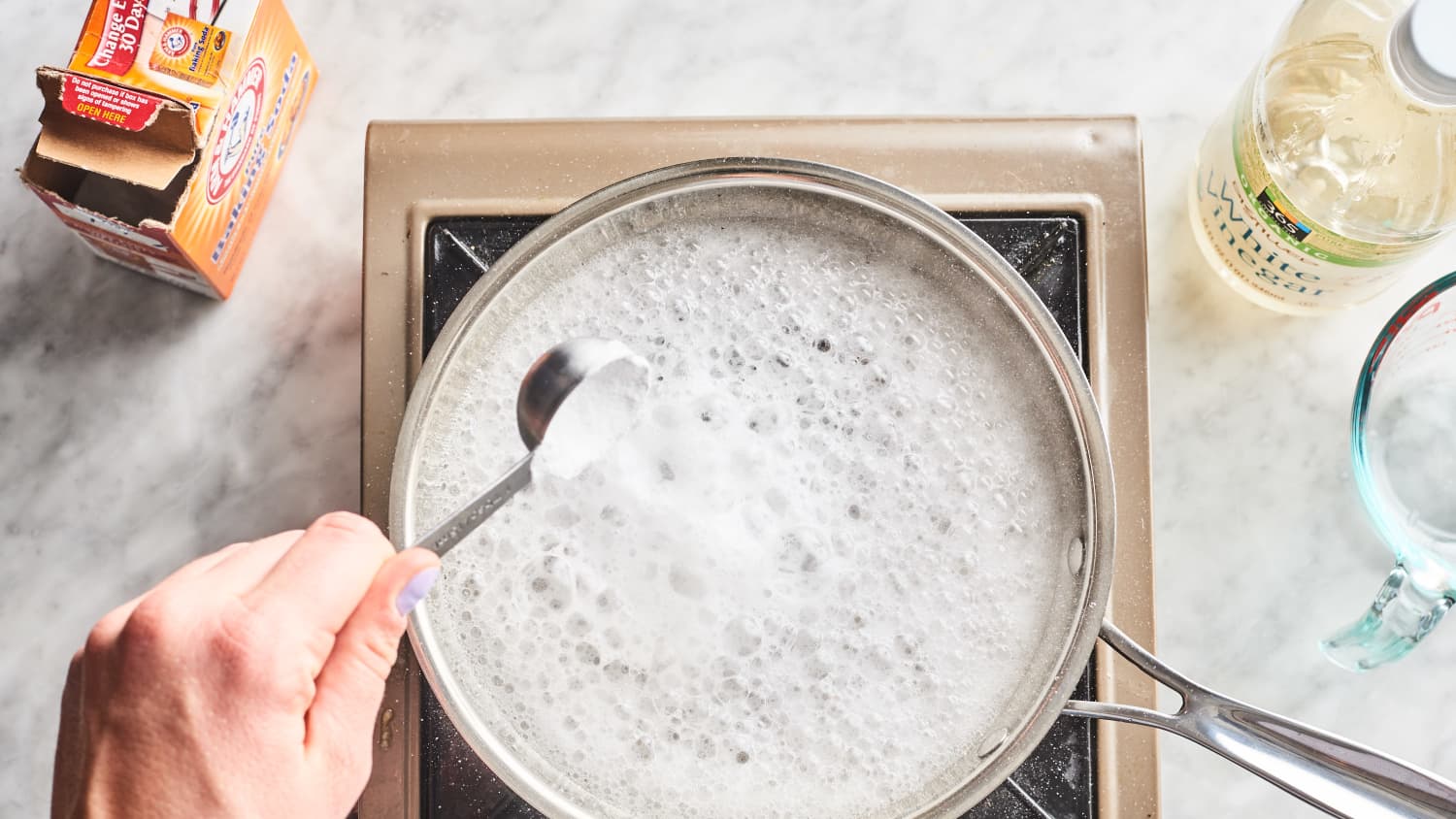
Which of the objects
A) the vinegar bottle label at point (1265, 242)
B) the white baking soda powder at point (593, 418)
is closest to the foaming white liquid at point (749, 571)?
the white baking soda powder at point (593, 418)

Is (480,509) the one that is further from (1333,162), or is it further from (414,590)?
(1333,162)

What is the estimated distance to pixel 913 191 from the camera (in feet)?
2.32

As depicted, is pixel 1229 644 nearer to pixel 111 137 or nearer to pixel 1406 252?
pixel 1406 252

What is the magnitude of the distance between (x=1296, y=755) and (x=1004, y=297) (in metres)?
0.30

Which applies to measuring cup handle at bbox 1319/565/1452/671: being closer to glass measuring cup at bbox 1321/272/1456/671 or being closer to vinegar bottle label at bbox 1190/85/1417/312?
glass measuring cup at bbox 1321/272/1456/671

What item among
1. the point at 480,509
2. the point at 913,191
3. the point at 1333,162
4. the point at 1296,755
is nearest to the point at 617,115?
the point at 913,191

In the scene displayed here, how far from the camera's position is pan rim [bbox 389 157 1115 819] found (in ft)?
2.00

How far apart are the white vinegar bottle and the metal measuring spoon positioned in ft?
1.39

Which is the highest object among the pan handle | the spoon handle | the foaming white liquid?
the spoon handle

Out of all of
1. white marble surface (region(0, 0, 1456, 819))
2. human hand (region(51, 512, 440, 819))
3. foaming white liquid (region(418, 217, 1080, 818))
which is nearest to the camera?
human hand (region(51, 512, 440, 819))

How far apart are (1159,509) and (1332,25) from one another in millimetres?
344

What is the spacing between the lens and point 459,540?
59 centimetres

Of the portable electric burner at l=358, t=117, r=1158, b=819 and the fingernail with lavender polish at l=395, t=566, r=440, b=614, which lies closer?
the fingernail with lavender polish at l=395, t=566, r=440, b=614

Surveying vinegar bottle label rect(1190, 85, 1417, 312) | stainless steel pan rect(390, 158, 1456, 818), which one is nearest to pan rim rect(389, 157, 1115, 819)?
stainless steel pan rect(390, 158, 1456, 818)
